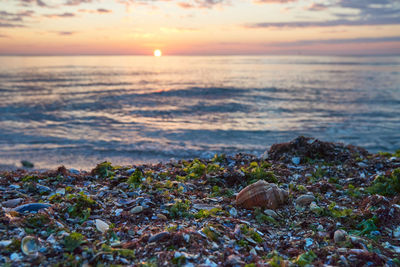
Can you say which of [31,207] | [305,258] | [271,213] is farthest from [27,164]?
[305,258]

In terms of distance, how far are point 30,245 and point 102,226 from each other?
0.91m

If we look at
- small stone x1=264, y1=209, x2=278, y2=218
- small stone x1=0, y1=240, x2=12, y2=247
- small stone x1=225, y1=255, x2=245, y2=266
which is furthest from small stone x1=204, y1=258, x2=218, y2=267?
small stone x1=0, y1=240, x2=12, y2=247

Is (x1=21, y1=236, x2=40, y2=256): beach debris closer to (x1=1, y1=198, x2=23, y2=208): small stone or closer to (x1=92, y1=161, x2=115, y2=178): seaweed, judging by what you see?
(x1=1, y1=198, x2=23, y2=208): small stone

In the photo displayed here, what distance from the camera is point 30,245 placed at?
3.20 metres

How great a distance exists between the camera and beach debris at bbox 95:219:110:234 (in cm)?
386

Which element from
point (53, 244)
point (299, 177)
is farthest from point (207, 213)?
point (299, 177)

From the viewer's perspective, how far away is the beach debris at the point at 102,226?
3855mm

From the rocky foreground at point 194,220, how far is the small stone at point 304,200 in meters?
0.02

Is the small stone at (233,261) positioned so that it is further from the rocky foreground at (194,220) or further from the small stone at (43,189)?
the small stone at (43,189)

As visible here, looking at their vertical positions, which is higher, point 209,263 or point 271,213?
point 209,263

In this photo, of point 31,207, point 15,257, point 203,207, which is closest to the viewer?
point 15,257

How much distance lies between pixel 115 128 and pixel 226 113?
7804 mm

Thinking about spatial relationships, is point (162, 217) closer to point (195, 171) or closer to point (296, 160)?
point (195, 171)

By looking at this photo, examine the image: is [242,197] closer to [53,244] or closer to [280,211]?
[280,211]
